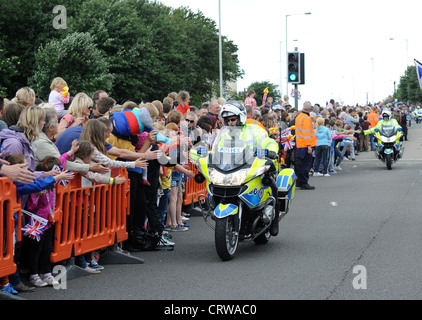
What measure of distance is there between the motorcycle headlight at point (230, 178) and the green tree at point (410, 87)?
12941cm

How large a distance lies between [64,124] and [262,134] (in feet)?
9.05

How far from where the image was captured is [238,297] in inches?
263

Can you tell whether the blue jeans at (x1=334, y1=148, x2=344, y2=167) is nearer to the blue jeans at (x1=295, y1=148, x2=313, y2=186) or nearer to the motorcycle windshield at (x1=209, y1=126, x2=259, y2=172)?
the blue jeans at (x1=295, y1=148, x2=313, y2=186)

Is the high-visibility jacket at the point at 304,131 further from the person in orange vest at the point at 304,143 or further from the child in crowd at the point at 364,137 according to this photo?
the child in crowd at the point at 364,137

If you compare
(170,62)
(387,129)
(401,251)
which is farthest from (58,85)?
(170,62)

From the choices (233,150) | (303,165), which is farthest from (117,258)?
(303,165)

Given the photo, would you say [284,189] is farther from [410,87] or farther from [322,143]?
[410,87]

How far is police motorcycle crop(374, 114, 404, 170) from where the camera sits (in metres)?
23.4

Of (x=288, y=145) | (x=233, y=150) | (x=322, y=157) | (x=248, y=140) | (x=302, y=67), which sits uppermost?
(x=302, y=67)

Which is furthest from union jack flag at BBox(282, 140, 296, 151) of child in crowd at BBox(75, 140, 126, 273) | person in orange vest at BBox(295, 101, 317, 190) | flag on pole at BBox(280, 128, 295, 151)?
child in crowd at BBox(75, 140, 126, 273)

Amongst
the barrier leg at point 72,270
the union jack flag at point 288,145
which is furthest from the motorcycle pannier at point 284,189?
the union jack flag at point 288,145

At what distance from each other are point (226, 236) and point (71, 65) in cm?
3673

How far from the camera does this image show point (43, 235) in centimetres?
729

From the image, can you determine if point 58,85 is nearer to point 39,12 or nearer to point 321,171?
point 321,171
